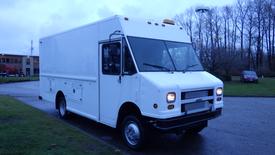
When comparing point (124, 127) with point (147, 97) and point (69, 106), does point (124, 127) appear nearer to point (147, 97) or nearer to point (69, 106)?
point (147, 97)

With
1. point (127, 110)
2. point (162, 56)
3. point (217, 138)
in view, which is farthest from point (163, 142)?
point (162, 56)

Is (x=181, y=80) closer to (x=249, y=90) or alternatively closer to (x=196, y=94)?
(x=196, y=94)

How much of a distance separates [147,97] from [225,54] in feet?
114

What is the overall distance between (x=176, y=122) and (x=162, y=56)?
168 centimetres

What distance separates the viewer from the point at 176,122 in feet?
22.4

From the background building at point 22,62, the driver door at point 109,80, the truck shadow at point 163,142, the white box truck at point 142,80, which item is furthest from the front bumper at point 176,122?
the background building at point 22,62

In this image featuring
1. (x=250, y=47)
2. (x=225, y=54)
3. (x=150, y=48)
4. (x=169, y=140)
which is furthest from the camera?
(x=250, y=47)

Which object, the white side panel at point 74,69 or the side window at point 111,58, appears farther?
the white side panel at point 74,69

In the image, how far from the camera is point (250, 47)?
70.3m

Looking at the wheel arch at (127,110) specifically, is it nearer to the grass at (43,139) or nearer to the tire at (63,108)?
the grass at (43,139)

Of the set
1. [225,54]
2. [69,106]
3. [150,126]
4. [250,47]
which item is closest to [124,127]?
[150,126]

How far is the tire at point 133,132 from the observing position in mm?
7125

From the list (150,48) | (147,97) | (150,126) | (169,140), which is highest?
(150,48)

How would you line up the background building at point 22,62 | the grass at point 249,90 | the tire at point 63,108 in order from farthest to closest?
the background building at point 22,62 → the grass at point 249,90 → the tire at point 63,108
